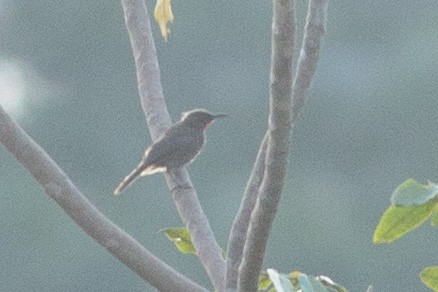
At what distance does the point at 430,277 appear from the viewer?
1.31 metres

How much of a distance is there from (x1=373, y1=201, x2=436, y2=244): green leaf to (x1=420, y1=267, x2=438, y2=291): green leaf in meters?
0.06

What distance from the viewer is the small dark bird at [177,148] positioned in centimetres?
419

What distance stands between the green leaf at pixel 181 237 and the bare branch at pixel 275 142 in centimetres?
41

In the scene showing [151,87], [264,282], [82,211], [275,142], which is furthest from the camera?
[151,87]

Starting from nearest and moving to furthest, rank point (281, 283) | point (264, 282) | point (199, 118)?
point (281, 283) < point (264, 282) < point (199, 118)

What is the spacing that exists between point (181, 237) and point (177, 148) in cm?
252

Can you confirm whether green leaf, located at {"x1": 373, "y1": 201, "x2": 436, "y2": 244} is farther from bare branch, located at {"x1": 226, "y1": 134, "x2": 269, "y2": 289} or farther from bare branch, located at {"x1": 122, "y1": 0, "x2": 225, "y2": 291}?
bare branch, located at {"x1": 122, "y1": 0, "x2": 225, "y2": 291}

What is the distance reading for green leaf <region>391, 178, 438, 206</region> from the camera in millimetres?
1121

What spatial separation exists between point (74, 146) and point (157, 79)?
2431 millimetres

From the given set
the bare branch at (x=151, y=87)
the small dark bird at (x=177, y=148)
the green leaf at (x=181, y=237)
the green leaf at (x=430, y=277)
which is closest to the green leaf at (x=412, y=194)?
the green leaf at (x=430, y=277)

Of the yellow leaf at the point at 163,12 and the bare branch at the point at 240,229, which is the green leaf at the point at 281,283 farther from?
the yellow leaf at the point at 163,12

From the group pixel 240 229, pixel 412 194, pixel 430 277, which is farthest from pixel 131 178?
pixel 412 194

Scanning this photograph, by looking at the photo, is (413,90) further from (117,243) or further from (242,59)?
(117,243)

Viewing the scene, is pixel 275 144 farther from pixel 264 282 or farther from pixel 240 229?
pixel 240 229
